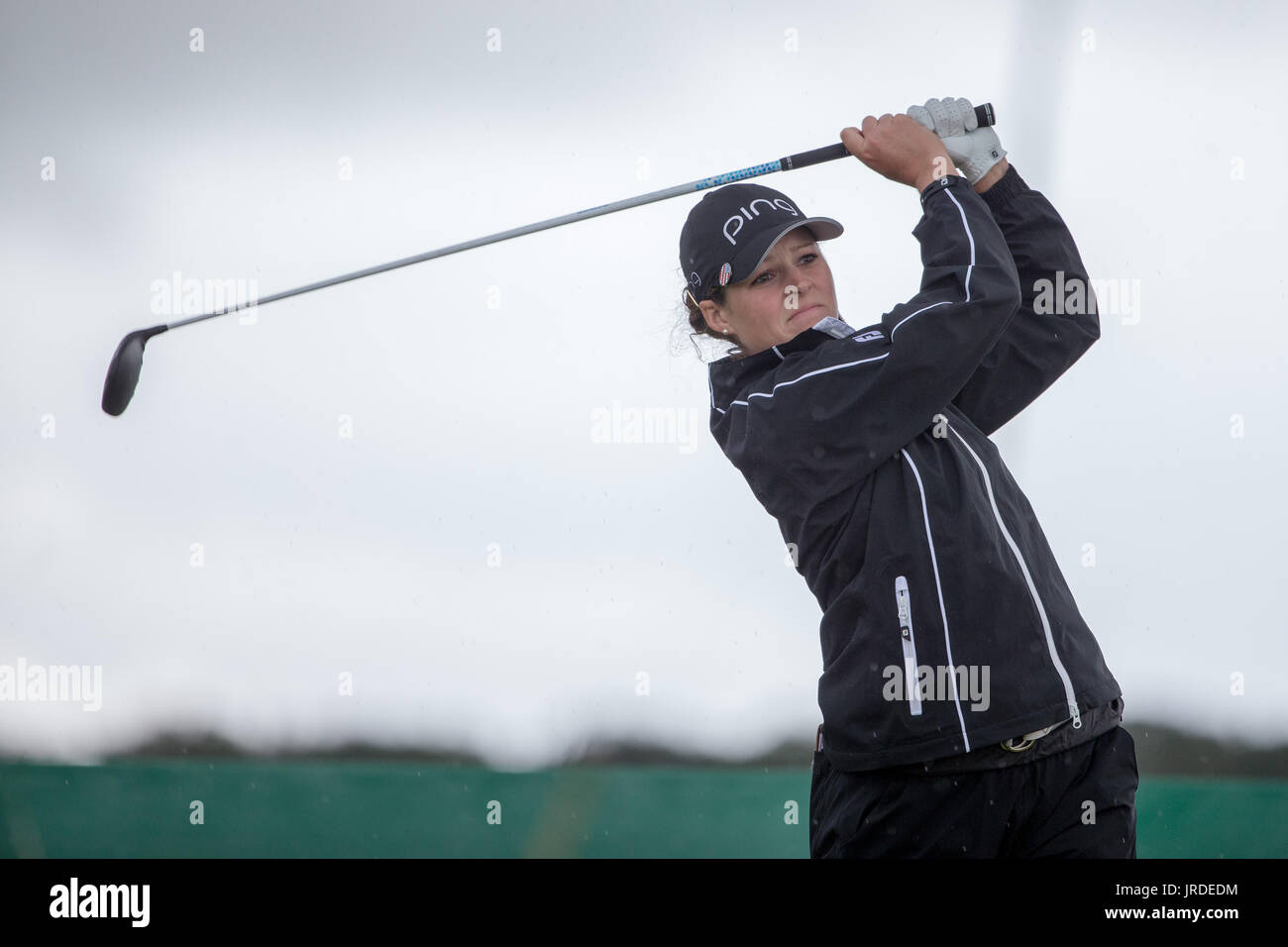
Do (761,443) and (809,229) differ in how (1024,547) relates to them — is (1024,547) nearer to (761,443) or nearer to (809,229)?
(761,443)

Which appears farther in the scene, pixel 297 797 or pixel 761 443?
pixel 297 797

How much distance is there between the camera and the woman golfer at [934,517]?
63.4 inches

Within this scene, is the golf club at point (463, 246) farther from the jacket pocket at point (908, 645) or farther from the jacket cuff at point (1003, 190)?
the jacket pocket at point (908, 645)

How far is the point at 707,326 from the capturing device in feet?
7.07

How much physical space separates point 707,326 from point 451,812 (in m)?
2.31

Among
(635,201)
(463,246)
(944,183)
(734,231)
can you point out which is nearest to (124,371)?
(463,246)

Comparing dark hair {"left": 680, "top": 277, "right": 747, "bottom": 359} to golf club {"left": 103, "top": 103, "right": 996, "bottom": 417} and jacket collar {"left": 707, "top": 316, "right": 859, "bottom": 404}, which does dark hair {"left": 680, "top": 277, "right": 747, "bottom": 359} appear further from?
golf club {"left": 103, "top": 103, "right": 996, "bottom": 417}

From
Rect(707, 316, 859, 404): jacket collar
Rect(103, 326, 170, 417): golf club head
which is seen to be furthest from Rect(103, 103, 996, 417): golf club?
Rect(707, 316, 859, 404): jacket collar

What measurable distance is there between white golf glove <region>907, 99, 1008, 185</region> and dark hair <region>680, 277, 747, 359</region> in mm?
438

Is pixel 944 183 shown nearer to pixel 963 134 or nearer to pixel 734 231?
pixel 963 134

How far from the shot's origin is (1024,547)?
1.69m

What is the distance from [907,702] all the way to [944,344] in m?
0.51
